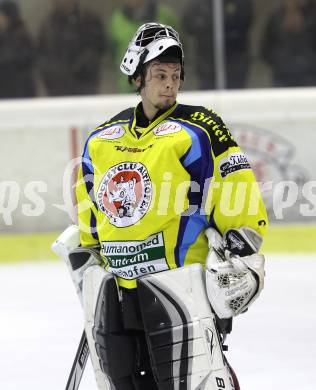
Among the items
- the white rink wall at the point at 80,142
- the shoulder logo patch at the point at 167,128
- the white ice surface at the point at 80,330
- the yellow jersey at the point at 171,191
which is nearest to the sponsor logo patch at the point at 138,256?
the yellow jersey at the point at 171,191

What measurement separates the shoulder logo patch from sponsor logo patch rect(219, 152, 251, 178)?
127 millimetres

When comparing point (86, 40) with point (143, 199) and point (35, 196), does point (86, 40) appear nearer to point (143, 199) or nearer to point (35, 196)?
point (35, 196)

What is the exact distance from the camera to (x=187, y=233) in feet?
7.73

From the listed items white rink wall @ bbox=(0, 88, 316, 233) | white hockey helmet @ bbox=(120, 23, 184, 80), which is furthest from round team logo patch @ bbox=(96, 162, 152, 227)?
white rink wall @ bbox=(0, 88, 316, 233)

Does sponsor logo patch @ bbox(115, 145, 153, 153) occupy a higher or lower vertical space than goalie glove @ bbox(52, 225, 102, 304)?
higher

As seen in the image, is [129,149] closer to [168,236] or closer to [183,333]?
[168,236]

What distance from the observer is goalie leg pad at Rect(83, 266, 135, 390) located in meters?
2.42

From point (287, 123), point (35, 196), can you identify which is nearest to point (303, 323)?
point (287, 123)

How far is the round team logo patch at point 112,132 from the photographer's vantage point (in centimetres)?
244

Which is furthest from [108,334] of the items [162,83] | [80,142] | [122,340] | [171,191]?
[80,142]

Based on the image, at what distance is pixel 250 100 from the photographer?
20.1 feet

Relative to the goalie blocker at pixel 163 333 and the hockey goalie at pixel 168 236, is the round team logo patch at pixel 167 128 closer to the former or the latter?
the hockey goalie at pixel 168 236

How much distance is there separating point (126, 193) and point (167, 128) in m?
0.18

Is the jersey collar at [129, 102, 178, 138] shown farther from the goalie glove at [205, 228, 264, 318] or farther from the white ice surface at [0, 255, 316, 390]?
the white ice surface at [0, 255, 316, 390]
